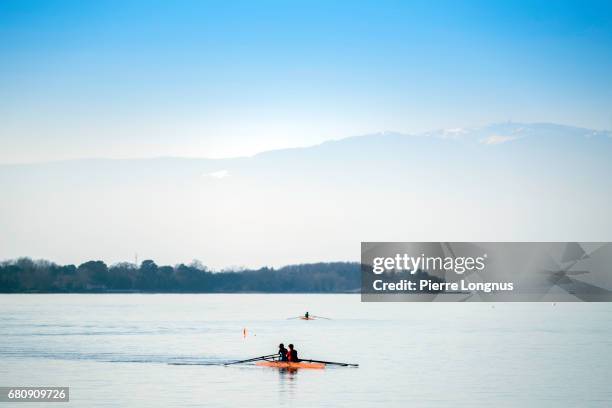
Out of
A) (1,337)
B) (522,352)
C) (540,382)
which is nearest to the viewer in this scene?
(540,382)

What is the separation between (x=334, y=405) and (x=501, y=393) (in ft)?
32.1

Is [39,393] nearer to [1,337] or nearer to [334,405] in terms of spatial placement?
[334,405]

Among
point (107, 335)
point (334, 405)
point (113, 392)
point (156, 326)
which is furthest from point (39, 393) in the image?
point (156, 326)

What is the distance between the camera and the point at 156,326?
385ft

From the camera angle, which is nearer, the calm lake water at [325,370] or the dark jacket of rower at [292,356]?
the calm lake water at [325,370]

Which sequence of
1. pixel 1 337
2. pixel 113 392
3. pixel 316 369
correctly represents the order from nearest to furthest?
pixel 113 392 → pixel 316 369 → pixel 1 337

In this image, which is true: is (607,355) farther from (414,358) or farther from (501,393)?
(501,393)

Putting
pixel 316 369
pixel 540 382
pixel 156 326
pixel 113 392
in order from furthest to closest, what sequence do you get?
pixel 156 326
pixel 316 369
pixel 540 382
pixel 113 392

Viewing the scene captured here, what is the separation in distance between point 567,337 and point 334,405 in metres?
53.9

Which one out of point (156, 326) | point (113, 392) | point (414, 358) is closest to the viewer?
point (113, 392)

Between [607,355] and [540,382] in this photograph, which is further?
[607,355]

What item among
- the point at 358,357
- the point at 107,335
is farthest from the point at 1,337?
the point at 358,357

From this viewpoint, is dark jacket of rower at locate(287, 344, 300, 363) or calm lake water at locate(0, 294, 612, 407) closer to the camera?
calm lake water at locate(0, 294, 612, 407)

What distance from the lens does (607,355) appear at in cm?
7256
